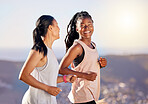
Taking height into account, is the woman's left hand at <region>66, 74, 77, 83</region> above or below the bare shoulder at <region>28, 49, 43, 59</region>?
below

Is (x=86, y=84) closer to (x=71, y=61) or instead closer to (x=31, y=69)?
(x=71, y=61)

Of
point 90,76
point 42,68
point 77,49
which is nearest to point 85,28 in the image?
point 77,49

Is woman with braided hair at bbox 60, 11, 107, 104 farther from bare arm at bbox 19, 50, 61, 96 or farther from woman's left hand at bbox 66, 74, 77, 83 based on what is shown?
bare arm at bbox 19, 50, 61, 96

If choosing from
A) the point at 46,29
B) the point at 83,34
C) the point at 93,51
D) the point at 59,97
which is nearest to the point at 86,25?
the point at 83,34

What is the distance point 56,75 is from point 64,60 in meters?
0.23

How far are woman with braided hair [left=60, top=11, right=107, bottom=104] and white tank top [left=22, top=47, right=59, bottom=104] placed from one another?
22cm

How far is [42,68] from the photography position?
4.05ft

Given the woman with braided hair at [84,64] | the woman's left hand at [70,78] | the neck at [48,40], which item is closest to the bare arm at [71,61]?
the woman with braided hair at [84,64]

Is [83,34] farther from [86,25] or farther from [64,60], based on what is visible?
[64,60]

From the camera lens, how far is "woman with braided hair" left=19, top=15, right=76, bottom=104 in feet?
3.87

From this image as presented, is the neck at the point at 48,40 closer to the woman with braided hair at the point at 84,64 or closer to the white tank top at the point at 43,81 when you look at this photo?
the white tank top at the point at 43,81

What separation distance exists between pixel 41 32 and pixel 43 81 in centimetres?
25

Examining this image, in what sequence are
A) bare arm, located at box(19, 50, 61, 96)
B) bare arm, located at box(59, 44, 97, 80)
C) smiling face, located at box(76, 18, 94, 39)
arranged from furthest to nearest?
smiling face, located at box(76, 18, 94, 39), bare arm, located at box(59, 44, 97, 80), bare arm, located at box(19, 50, 61, 96)

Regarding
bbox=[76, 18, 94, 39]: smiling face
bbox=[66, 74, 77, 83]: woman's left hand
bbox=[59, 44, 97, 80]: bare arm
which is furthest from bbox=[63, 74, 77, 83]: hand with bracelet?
bbox=[76, 18, 94, 39]: smiling face
